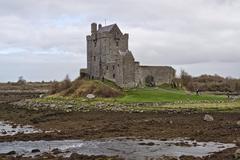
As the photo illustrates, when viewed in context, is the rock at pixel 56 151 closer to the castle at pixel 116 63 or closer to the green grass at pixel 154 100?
the green grass at pixel 154 100

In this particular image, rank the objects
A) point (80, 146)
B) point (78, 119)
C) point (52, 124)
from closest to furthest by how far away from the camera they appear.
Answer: point (80, 146) → point (52, 124) → point (78, 119)

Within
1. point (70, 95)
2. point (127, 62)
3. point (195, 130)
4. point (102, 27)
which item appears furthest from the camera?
point (102, 27)

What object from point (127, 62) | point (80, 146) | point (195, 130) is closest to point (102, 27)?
point (127, 62)

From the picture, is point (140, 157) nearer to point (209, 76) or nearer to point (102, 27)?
point (102, 27)

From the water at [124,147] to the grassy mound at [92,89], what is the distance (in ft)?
109

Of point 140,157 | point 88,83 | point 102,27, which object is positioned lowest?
point 140,157

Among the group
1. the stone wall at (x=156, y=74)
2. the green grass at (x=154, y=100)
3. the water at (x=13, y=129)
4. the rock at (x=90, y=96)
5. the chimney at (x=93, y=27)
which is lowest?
the water at (x=13, y=129)

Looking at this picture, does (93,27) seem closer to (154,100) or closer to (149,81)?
(149,81)

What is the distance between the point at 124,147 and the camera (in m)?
30.0

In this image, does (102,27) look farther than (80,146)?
Yes

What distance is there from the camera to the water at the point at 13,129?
38.8 meters

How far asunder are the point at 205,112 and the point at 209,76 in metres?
78.6

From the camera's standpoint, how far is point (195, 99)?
62812 mm

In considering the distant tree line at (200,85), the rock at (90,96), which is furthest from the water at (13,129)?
the distant tree line at (200,85)
